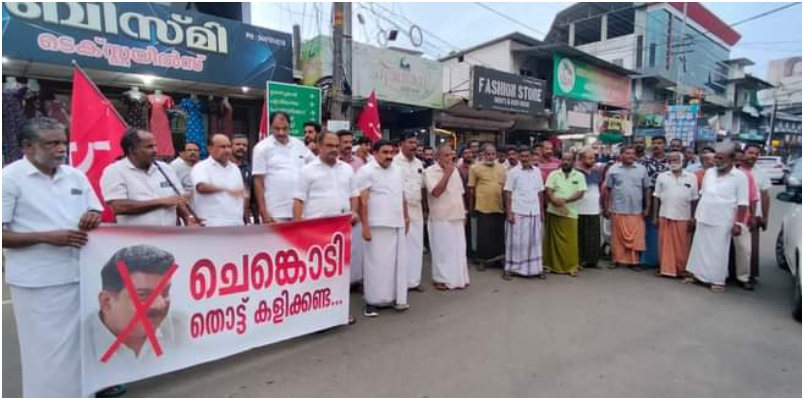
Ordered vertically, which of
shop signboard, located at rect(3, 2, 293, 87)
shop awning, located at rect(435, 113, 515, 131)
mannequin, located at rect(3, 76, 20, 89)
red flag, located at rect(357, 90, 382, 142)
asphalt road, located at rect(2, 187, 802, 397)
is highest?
shop signboard, located at rect(3, 2, 293, 87)

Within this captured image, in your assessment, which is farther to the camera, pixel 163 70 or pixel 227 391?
pixel 163 70

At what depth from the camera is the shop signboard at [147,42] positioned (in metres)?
6.92

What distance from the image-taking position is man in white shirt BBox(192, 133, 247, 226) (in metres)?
3.54

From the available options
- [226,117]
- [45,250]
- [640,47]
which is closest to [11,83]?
[226,117]

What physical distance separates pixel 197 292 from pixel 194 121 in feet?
24.3

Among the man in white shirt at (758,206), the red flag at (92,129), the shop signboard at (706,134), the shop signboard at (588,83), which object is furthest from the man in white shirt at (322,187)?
the shop signboard at (706,134)

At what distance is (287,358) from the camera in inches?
126

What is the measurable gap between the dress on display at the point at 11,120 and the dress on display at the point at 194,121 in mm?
2565

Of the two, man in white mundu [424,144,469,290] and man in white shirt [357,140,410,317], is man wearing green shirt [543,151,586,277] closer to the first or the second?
man in white mundu [424,144,469,290]

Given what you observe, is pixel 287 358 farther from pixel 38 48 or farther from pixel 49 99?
pixel 49 99

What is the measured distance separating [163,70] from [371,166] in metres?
6.09

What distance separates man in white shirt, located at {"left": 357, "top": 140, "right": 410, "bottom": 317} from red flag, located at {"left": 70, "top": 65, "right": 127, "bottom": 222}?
1.93 meters

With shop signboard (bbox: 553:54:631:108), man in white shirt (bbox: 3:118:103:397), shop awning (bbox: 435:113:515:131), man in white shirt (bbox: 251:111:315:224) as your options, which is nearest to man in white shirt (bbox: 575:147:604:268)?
man in white shirt (bbox: 251:111:315:224)

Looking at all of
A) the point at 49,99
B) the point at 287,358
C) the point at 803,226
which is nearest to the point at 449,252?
the point at 287,358
